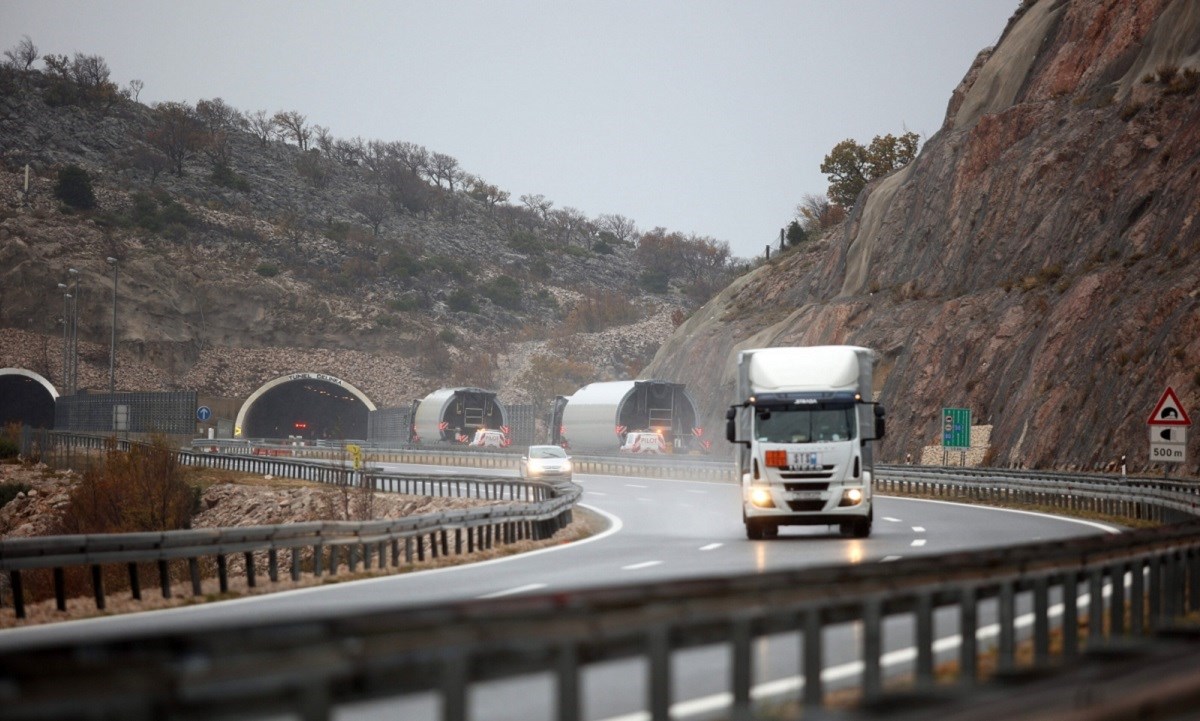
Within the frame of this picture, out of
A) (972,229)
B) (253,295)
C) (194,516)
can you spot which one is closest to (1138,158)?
(972,229)

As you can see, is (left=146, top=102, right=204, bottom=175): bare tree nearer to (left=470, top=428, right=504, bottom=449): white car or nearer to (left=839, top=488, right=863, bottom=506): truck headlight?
(left=470, top=428, right=504, bottom=449): white car

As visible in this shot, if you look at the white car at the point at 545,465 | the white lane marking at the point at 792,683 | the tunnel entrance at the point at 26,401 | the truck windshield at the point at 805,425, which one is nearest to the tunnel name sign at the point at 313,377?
the tunnel entrance at the point at 26,401

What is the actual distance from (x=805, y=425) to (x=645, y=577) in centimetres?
765

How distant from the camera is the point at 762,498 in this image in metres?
26.2

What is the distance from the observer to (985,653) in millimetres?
11195

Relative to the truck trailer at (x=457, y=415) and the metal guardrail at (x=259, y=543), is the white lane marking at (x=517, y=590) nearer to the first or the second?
the metal guardrail at (x=259, y=543)

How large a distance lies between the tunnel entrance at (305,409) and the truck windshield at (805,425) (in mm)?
82611

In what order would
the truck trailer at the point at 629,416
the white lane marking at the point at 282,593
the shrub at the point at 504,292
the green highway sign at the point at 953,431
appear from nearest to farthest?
the white lane marking at the point at 282,593
the green highway sign at the point at 953,431
the truck trailer at the point at 629,416
the shrub at the point at 504,292

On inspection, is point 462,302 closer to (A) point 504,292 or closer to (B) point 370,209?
(A) point 504,292

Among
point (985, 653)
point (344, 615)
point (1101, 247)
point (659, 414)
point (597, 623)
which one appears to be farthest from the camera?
point (659, 414)

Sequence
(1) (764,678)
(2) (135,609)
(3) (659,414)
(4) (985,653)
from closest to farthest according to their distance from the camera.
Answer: (1) (764,678) → (4) (985,653) → (2) (135,609) → (3) (659,414)

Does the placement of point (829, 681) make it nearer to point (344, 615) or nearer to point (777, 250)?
point (344, 615)

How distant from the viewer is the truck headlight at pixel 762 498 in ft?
85.8

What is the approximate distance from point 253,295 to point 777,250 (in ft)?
178
